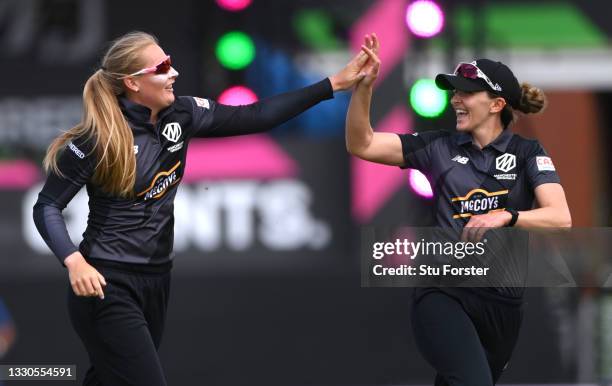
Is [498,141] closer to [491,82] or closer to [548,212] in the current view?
[491,82]

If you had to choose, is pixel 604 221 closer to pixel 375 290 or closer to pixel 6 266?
pixel 375 290

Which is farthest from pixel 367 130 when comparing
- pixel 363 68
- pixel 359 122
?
pixel 363 68

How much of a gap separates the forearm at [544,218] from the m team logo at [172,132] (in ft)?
4.34

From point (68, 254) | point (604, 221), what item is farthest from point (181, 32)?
point (68, 254)

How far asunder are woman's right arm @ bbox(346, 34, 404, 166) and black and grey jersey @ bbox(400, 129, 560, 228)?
53 millimetres

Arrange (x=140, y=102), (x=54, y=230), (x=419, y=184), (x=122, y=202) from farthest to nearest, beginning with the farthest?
(x=419, y=184) < (x=140, y=102) < (x=122, y=202) < (x=54, y=230)

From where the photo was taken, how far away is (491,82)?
5379 mm

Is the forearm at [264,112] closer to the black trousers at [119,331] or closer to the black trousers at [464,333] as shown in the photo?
the black trousers at [119,331]

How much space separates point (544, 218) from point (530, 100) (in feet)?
1.85

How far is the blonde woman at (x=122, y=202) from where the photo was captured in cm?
499

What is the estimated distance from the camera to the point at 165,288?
528 centimetres

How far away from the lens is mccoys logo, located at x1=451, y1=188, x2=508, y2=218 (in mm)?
5297

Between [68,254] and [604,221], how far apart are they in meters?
5.23
